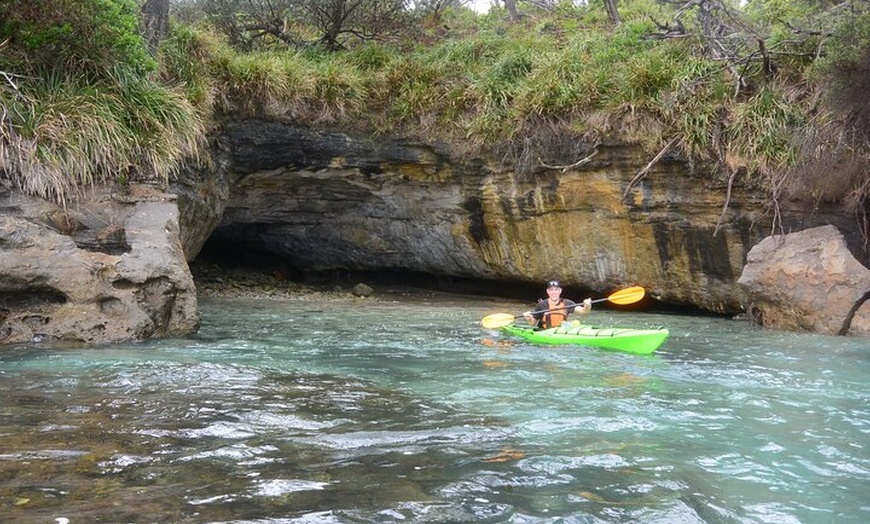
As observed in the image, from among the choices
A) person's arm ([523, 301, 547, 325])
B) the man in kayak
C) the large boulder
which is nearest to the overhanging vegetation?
the large boulder

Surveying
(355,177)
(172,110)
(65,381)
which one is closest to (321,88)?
(355,177)

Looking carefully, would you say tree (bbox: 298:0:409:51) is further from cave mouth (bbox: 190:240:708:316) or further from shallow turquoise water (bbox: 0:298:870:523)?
shallow turquoise water (bbox: 0:298:870:523)

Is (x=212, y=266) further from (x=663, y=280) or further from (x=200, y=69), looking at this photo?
(x=663, y=280)

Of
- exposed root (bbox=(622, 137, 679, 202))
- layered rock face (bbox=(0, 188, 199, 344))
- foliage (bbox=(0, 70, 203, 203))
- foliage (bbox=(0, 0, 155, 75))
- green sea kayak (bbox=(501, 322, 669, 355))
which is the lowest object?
green sea kayak (bbox=(501, 322, 669, 355))

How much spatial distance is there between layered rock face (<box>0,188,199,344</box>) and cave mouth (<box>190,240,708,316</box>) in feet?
20.4

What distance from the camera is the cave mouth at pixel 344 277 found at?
46.9 feet

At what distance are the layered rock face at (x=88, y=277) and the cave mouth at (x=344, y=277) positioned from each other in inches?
245

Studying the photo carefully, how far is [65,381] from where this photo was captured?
571 cm

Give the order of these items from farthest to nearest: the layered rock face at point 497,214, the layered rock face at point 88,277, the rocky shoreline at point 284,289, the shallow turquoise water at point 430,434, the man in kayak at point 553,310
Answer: the rocky shoreline at point 284,289 < the layered rock face at point 497,214 < the man in kayak at point 553,310 < the layered rock face at point 88,277 < the shallow turquoise water at point 430,434

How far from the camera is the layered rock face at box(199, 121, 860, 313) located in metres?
10.9

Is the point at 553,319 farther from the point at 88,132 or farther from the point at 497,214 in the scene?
the point at 88,132

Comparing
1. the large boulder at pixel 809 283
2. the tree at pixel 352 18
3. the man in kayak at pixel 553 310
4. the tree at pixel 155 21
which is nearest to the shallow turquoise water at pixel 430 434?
the man in kayak at pixel 553 310

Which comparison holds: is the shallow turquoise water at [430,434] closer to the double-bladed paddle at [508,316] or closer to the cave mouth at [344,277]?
the double-bladed paddle at [508,316]

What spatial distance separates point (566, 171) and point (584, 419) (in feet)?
22.9
